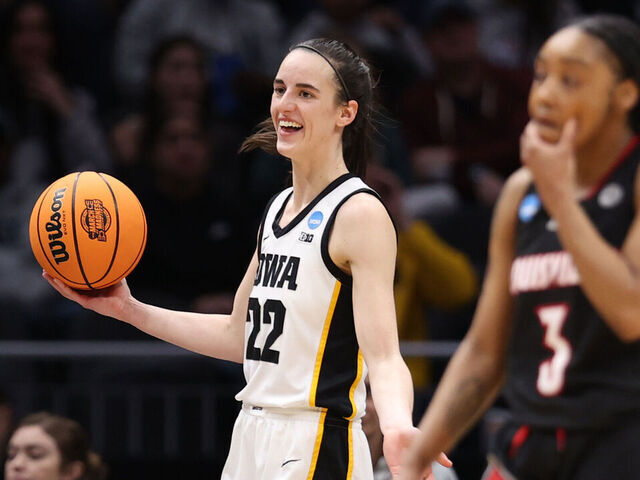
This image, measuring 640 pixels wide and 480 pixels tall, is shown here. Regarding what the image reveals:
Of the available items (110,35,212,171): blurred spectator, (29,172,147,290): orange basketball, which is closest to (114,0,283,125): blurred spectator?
(110,35,212,171): blurred spectator

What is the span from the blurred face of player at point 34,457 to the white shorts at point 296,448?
2195 mm

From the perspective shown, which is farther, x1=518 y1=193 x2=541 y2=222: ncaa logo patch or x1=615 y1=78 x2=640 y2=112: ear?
x1=518 y1=193 x2=541 y2=222: ncaa logo patch

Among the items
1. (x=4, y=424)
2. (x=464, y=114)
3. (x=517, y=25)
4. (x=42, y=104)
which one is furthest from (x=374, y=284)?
(x=517, y=25)

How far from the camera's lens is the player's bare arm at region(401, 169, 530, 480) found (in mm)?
3131

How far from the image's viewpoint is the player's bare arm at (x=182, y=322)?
4445 mm

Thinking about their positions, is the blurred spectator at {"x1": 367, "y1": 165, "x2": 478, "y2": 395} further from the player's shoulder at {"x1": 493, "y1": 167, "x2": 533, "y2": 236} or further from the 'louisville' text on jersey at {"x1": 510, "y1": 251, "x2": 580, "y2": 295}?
the 'louisville' text on jersey at {"x1": 510, "y1": 251, "x2": 580, "y2": 295}

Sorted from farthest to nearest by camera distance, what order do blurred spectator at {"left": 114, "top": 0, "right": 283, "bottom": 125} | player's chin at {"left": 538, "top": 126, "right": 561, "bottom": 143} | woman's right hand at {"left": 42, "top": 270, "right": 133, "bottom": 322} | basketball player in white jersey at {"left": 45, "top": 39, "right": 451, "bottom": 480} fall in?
blurred spectator at {"left": 114, "top": 0, "right": 283, "bottom": 125} → woman's right hand at {"left": 42, "top": 270, "right": 133, "bottom": 322} → basketball player in white jersey at {"left": 45, "top": 39, "right": 451, "bottom": 480} → player's chin at {"left": 538, "top": 126, "right": 561, "bottom": 143}

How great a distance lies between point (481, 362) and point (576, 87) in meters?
0.77

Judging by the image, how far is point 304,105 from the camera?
4.08m

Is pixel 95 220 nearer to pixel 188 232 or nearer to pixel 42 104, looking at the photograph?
pixel 188 232

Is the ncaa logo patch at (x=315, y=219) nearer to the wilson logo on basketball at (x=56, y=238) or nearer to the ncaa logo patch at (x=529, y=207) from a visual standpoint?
the wilson logo on basketball at (x=56, y=238)

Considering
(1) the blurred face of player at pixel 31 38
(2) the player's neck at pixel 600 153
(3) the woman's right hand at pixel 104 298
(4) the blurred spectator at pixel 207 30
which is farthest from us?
(4) the blurred spectator at pixel 207 30

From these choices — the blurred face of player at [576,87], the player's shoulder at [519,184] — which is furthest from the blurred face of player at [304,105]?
the blurred face of player at [576,87]

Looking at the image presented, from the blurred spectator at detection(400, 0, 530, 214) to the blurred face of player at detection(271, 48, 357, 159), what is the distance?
4.55m
